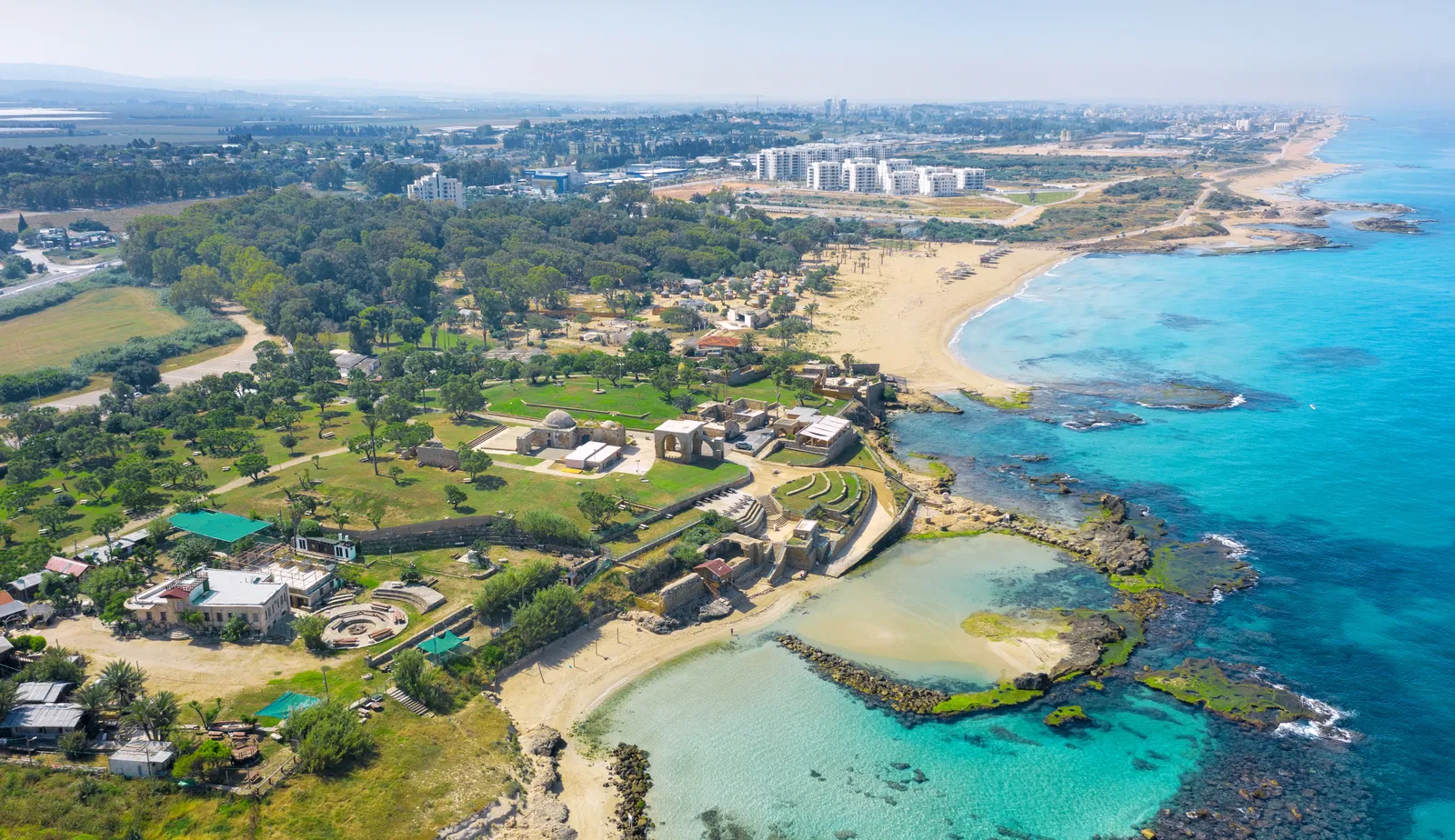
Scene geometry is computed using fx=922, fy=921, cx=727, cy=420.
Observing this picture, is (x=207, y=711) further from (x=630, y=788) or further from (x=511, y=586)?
(x=630, y=788)

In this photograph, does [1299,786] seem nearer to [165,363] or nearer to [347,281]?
[165,363]

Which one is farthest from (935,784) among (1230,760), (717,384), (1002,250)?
(1002,250)

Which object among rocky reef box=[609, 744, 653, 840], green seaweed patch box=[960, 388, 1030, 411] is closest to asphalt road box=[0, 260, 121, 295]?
green seaweed patch box=[960, 388, 1030, 411]

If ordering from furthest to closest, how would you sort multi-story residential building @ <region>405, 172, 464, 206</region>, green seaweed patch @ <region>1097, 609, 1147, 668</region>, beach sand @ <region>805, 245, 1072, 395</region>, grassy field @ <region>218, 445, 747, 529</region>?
1. multi-story residential building @ <region>405, 172, 464, 206</region>
2. beach sand @ <region>805, 245, 1072, 395</region>
3. grassy field @ <region>218, 445, 747, 529</region>
4. green seaweed patch @ <region>1097, 609, 1147, 668</region>

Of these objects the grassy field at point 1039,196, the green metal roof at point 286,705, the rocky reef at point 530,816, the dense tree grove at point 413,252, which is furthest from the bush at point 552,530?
the grassy field at point 1039,196

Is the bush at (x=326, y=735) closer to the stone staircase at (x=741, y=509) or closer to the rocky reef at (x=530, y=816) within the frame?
the rocky reef at (x=530, y=816)

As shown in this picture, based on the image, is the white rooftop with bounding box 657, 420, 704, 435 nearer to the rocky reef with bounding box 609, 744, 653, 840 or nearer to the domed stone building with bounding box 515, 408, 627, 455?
the domed stone building with bounding box 515, 408, 627, 455
